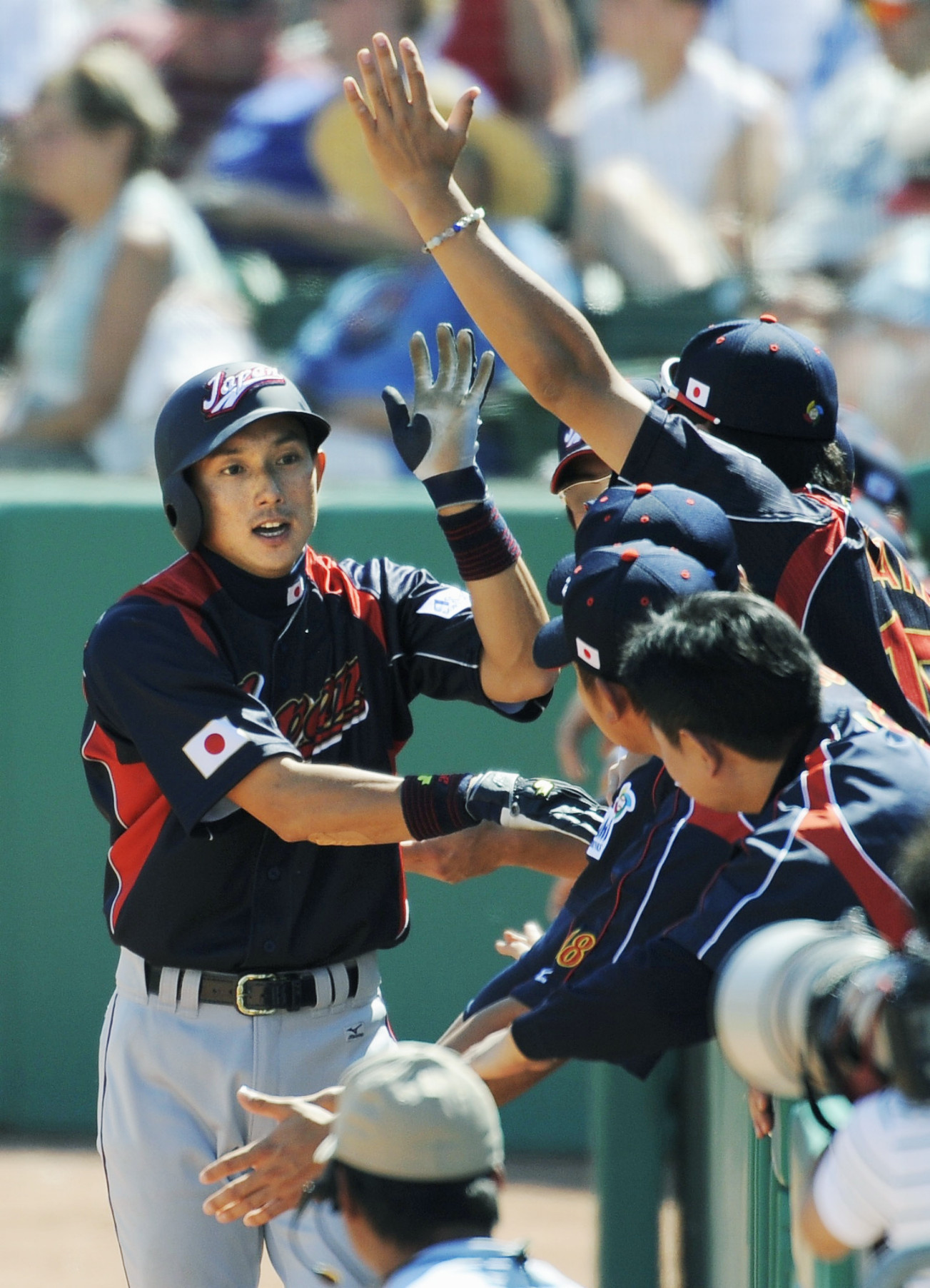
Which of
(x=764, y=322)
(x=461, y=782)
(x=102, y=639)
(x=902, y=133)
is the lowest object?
(x=461, y=782)

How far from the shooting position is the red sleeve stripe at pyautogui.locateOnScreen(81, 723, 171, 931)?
9.19ft

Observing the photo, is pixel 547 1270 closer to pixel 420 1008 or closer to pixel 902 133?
pixel 420 1008

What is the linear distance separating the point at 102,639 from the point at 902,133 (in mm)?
4102

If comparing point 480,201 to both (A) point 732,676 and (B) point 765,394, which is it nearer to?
(B) point 765,394

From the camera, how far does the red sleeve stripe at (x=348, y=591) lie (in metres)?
2.97

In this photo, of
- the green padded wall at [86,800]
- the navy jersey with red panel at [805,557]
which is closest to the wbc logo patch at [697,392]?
the navy jersey with red panel at [805,557]

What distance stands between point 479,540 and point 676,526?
1.91ft

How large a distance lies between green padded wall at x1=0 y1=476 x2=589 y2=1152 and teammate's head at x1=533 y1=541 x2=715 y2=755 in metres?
2.96

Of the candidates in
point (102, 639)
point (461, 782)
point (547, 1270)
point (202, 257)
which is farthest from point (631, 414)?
point (202, 257)

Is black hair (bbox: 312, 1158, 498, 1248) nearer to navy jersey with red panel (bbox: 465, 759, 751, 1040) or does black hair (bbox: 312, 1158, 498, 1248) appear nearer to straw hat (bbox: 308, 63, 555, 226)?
navy jersey with red panel (bbox: 465, 759, 751, 1040)

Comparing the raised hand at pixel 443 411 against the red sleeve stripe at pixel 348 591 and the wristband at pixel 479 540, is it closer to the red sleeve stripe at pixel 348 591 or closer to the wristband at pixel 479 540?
the wristband at pixel 479 540

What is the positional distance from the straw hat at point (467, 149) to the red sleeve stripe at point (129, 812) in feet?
11.0

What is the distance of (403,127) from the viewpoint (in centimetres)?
270

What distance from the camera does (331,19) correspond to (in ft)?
20.3
